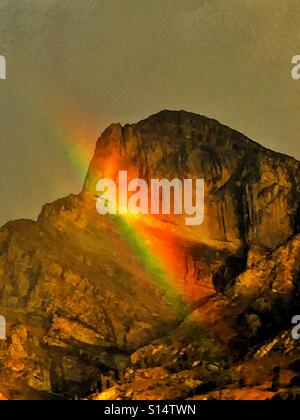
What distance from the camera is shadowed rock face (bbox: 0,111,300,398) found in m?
139

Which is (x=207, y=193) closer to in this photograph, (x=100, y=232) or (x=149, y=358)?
(x=100, y=232)

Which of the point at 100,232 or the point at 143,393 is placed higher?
the point at 100,232

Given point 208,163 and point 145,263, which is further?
point 208,163

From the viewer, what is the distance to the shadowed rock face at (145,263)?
13875cm

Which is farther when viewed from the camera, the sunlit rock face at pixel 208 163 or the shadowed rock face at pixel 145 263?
the sunlit rock face at pixel 208 163

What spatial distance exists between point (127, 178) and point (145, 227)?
8.62 metres

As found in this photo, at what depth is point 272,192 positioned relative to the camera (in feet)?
549

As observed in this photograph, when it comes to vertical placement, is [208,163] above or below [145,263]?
above

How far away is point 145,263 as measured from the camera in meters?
165

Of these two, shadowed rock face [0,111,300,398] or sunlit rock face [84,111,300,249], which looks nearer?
shadowed rock face [0,111,300,398]
